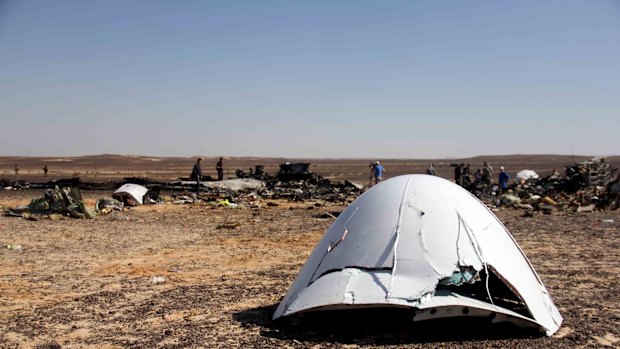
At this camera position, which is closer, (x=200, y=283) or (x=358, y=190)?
(x=200, y=283)

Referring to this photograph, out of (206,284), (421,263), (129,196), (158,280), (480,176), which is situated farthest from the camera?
(480,176)

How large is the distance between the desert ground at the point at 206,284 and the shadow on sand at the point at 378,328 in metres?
0.03

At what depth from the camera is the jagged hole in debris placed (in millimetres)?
6294

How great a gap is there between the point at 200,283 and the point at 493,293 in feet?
16.3

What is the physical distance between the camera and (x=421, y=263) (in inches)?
245

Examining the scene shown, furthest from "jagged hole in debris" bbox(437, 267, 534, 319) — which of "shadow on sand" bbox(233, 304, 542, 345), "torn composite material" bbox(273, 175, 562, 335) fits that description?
"shadow on sand" bbox(233, 304, 542, 345)

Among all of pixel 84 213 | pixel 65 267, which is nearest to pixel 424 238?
pixel 65 267

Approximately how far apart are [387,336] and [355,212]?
1777 mm

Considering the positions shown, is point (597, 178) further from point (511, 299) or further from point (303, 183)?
point (511, 299)

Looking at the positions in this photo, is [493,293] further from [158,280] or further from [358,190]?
[358,190]

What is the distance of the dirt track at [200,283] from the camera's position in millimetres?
6371

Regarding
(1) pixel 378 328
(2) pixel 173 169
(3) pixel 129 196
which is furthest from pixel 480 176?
(2) pixel 173 169

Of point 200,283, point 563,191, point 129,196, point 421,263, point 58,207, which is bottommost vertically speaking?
point 200,283

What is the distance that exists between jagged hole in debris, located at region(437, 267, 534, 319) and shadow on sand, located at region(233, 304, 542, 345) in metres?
0.33
